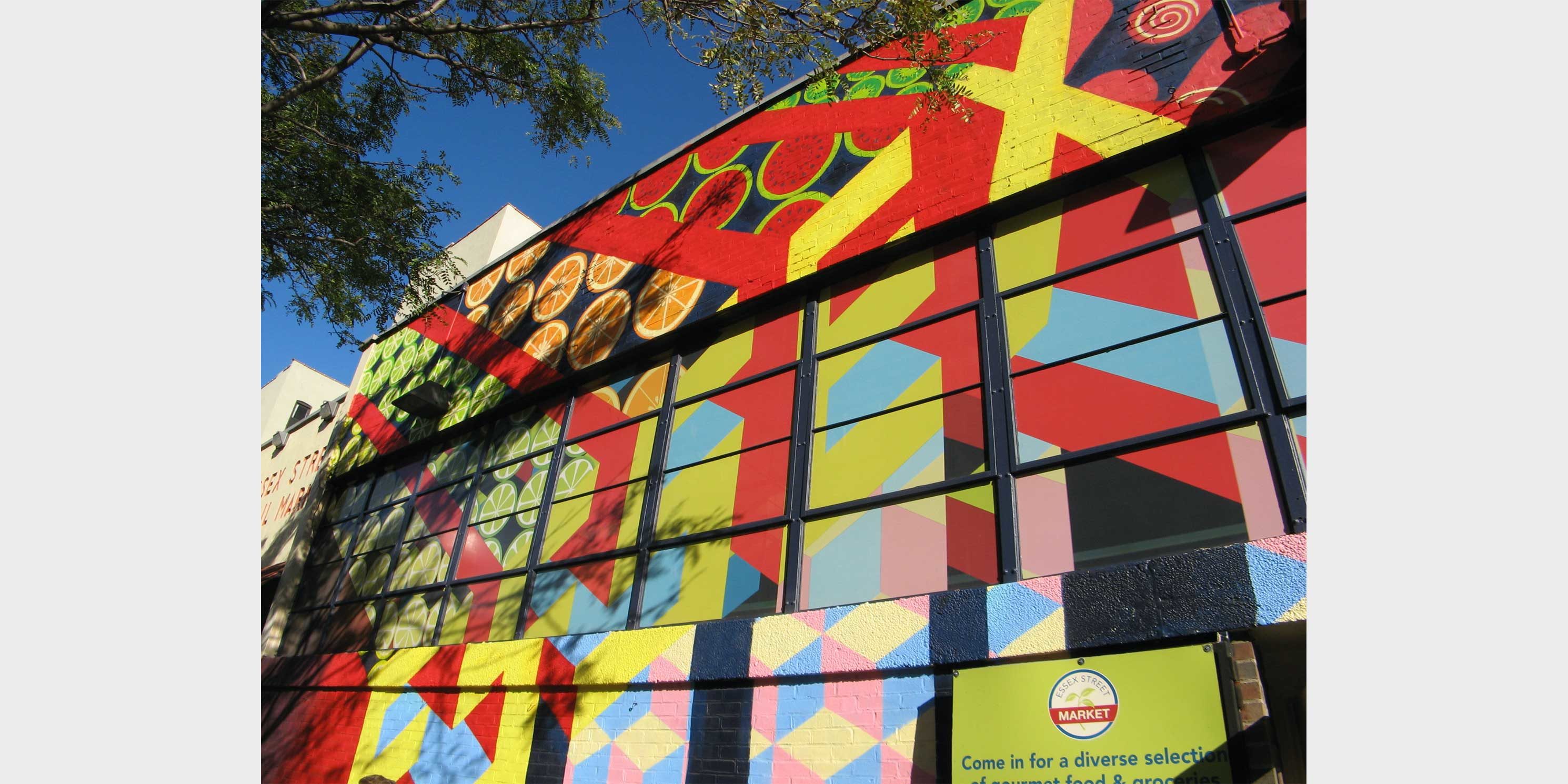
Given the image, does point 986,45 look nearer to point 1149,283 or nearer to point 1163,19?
point 1163,19

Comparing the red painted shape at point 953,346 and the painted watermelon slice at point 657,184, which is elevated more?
the painted watermelon slice at point 657,184

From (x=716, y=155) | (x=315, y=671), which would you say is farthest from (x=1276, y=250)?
(x=315, y=671)

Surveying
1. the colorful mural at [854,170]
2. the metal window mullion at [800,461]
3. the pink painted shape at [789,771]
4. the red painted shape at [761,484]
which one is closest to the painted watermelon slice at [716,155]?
the colorful mural at [854,170]

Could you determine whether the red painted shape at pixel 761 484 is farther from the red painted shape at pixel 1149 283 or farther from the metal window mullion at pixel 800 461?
the red painted shape at pixel 1149 283

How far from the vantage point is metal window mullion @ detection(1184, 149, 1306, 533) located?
402 cm

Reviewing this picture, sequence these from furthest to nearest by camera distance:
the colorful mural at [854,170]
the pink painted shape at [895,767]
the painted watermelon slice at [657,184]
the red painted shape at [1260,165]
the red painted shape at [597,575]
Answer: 1. the painted watermelon slice at [657,184]
2. the red painted shape at [597,575]
3. the colorful mural at [854,170]
4. the red painted shape at [1260,165]
5. the pink painted shape at [895,767]

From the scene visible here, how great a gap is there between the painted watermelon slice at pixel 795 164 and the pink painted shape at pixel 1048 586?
4.28 meters

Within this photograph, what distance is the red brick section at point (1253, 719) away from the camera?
3426 millimetres

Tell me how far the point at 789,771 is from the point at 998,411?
8.19 feet

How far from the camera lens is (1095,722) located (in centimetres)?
388

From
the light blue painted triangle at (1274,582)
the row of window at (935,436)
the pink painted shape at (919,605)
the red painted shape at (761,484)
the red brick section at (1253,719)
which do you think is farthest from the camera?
the red painted shape at (761,484)

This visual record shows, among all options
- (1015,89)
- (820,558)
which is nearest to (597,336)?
(820,558)

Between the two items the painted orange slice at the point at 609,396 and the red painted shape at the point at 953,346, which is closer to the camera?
the red painted shape at the point at 953,346

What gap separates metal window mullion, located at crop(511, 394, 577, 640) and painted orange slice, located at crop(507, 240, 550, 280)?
8.92ft
